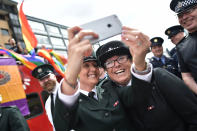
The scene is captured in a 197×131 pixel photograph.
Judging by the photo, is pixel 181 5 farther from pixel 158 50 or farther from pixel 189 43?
pixel 158 50

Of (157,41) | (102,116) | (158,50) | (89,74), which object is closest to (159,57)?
(158,50)

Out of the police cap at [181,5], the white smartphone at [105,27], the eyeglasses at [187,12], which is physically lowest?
the white smartphone at [105,27]

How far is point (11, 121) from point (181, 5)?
276 cm

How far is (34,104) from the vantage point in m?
4.43

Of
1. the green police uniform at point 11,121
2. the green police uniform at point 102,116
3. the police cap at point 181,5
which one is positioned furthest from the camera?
the green police uniform at point 11,121

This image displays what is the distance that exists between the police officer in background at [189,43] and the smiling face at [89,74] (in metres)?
1.13

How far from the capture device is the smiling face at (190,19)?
1.83 meters

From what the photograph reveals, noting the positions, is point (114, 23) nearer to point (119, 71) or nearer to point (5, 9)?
point (119, 71)

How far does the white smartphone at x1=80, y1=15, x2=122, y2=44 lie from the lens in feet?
3.12

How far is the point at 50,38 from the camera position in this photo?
1380 inches

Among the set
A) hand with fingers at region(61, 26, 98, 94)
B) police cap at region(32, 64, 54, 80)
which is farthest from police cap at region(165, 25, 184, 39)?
hand with fingers at region(61, 26, 98, 94)

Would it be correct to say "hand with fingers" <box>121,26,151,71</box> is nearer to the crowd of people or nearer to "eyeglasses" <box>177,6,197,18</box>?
the crowd of people

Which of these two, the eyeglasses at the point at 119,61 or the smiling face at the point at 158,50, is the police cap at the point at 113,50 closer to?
the eyeglasses at the point at 119,61

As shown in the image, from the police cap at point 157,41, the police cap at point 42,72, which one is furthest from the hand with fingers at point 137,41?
the police cap at point 157,41
